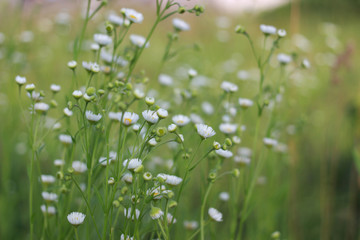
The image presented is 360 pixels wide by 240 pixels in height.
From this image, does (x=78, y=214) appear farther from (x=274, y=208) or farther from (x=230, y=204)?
(x=274, y=208)

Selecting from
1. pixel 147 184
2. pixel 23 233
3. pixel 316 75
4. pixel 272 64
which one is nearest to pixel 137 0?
pixel 272 64

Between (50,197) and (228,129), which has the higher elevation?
(228,129)

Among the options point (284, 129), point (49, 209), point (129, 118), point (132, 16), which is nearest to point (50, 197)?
point (49, 209)

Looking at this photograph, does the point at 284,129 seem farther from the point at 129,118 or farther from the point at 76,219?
the point at 76,219

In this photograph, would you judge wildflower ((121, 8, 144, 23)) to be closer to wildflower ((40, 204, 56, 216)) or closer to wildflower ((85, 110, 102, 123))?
wildflower ((85, 110, 102, 123))

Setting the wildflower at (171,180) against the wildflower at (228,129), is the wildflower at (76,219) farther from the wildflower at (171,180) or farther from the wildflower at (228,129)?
the wildflower at (228,129)

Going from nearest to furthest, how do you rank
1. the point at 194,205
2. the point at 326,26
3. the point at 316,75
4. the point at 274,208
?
the point at 274,208 < the point at 194,205 < the point at 326,26 < the point at 316,75
